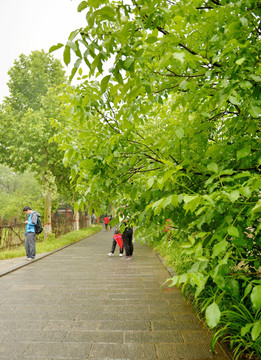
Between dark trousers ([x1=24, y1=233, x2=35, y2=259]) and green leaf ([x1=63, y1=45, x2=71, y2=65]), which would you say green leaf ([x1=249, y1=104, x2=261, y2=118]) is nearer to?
green leaf ([x1=63, y1=45, x2=71, y2=65])

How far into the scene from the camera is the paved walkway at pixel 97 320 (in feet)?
10.1

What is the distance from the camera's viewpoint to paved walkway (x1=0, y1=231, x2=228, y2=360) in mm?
3064

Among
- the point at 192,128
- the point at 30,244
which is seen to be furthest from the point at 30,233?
the point at 192,128

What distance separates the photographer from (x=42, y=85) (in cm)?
1823

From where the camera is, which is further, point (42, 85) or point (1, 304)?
Result: point (42, 85)

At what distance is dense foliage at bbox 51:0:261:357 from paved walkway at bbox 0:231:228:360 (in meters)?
0.78

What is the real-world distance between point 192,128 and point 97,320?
3.20m

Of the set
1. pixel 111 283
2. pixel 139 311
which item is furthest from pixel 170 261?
pixel 139 311

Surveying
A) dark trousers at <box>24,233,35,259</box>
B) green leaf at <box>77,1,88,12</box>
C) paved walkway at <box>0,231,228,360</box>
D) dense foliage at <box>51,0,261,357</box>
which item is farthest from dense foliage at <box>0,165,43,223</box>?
green leaf at <box>77,1,88,12</box>

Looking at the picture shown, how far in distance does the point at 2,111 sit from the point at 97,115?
13637 mm

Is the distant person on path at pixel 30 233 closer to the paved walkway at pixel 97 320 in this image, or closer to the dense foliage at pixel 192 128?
the paved walkway at pixel 97 320

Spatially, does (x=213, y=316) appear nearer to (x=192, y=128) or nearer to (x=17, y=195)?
(x=192, y=128)

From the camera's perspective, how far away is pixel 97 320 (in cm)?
395

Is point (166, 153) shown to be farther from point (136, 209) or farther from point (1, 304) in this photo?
point (1, 304)
